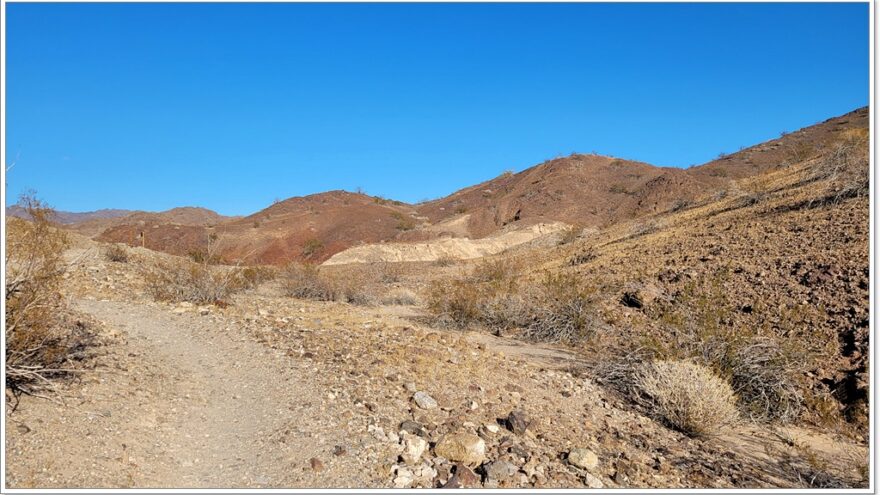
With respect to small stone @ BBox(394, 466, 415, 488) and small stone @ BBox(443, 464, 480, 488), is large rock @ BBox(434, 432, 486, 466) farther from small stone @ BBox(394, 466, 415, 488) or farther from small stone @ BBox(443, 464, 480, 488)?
small stone @ BBox(394, 466, 415, 488)

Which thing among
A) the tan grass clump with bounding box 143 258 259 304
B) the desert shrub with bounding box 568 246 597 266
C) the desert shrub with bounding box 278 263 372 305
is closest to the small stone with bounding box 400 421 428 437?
the tan grass clump with bounding box 143 258 259 304

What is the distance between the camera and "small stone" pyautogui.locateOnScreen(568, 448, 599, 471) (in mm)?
4090

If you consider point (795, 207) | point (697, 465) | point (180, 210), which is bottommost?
point (697, 465)

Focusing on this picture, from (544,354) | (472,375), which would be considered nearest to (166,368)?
(472,375)

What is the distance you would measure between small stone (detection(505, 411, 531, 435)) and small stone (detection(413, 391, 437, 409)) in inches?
26.9

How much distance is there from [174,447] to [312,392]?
135 cm

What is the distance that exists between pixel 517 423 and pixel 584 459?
0.63m

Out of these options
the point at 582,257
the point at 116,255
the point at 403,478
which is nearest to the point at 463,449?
the point at 403,478

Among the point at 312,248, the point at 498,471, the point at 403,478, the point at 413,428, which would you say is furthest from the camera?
the point at 312,248

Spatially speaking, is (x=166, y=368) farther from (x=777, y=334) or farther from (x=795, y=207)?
(x=795, y=207)

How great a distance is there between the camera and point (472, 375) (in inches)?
231

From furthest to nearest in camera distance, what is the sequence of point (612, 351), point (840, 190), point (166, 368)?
point (840, 190) → point (612, 351) → point (166, 368)

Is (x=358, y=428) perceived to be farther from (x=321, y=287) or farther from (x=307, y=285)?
(x=307, y=285)

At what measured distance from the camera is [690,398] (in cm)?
512
